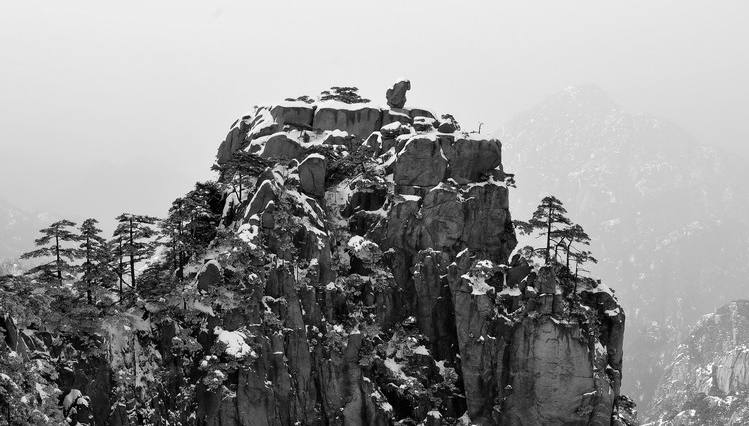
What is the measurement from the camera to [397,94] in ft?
243

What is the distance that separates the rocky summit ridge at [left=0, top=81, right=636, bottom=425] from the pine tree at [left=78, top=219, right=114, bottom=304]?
3.76 m

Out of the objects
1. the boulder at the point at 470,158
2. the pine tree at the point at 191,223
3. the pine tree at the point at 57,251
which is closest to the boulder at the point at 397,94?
the boulder at the point at 470,158

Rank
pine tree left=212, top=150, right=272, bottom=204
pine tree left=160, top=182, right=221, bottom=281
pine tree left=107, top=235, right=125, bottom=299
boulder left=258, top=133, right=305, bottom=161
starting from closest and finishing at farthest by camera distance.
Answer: pine tree left=107, top=235, right=125, bottom=299, pine tree left=160, top=182, right=221, bottom=281, pine tree left=212, top=150, right=272, bottom=204, boulder left=258, top=133, right=305, bottom=161

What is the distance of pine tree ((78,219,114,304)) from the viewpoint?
47719mm

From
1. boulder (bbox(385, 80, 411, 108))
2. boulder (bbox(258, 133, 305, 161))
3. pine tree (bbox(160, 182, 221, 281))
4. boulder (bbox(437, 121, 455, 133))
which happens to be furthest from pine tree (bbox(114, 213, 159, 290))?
boulder (bbox(385, 80, 411, 108))

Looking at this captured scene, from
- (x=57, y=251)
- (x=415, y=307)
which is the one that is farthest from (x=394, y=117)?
(x=57, y=251)

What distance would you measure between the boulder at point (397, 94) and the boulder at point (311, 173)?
17.6m

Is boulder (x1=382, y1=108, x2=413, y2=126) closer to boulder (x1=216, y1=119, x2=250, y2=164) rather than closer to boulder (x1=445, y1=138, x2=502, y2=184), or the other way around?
boulder (x1=445, y1=138, x2=502, y2=184)

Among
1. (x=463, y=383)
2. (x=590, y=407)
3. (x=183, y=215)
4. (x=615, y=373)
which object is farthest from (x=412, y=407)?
(x=183, y=215)

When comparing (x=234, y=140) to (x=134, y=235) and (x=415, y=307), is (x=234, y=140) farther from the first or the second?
(x=415, y=307)

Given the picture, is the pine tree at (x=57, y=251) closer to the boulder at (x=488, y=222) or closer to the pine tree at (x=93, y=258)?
the pine tree at (x=93, y=258)

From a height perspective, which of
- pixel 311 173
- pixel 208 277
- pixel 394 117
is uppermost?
pixel 394 117

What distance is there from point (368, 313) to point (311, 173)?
15872 mm

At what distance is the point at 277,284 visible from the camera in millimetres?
52562
